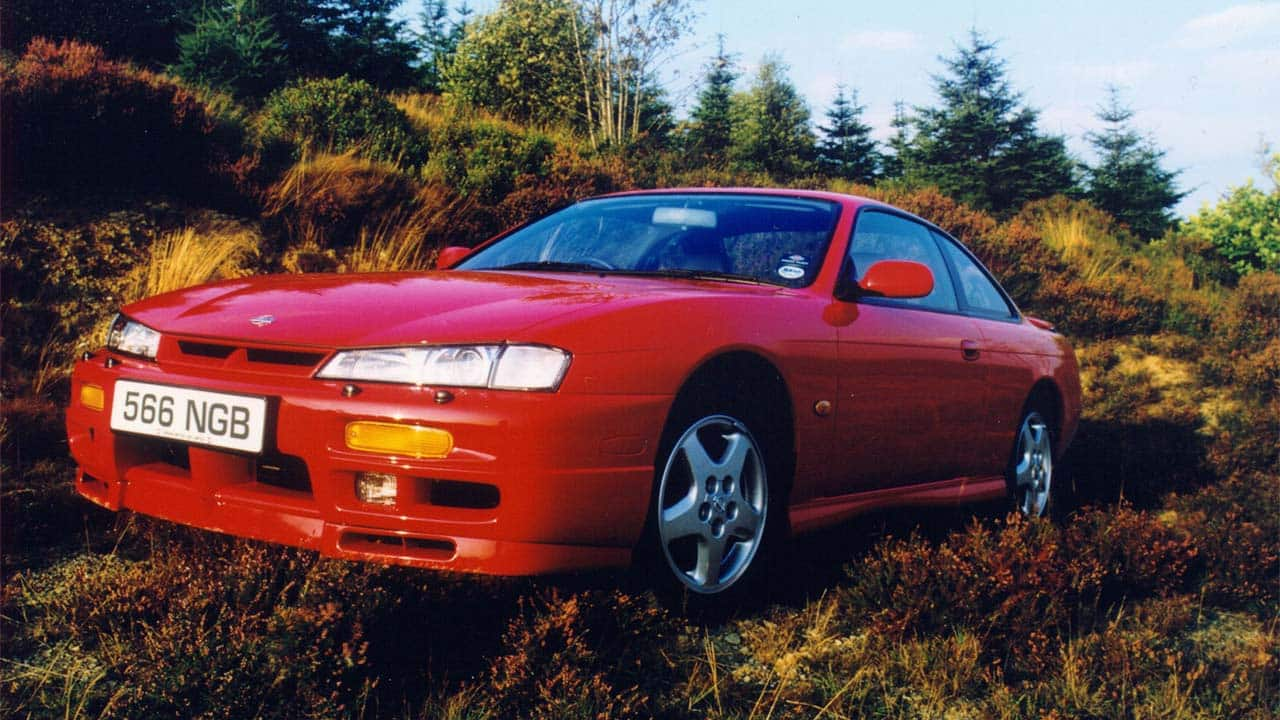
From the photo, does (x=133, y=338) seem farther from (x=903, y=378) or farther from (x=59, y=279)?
(x=59, y=279)

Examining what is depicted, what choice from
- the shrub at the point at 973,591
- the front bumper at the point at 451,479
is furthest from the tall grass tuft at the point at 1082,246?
the front bumper at the point at 451,479

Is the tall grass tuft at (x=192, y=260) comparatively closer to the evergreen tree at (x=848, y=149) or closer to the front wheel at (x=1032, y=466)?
the front wheel at (x=1032, y=466)

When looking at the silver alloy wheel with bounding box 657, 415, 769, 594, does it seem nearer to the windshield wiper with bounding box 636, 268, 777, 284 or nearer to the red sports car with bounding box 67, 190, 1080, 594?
the red sports car with bounding box 67, 190, 1080, 594

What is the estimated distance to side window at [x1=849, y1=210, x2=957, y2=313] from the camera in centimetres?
428

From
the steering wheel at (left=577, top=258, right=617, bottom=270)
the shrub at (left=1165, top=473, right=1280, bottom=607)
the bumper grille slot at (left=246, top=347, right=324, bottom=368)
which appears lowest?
the shrub at (left=1165, top=473, right=1280, bottom=607)

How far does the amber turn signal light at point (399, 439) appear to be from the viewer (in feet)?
8.75

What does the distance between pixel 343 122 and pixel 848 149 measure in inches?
794

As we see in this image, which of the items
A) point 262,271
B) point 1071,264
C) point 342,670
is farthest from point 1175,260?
point 342,670

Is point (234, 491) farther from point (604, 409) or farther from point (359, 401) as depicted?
point (604, 409)

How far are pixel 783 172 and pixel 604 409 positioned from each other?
73.4ft

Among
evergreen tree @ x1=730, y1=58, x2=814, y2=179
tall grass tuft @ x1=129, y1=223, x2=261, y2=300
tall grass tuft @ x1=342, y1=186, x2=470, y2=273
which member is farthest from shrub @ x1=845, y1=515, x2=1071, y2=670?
evergreen tree @ x1=730, y1=58, x2=814, y2=179

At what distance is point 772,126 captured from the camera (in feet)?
88.3

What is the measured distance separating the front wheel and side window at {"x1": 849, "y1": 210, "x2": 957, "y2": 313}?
35.2 inches

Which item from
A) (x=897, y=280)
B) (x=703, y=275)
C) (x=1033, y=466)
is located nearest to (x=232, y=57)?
(x=1033, y=466)
